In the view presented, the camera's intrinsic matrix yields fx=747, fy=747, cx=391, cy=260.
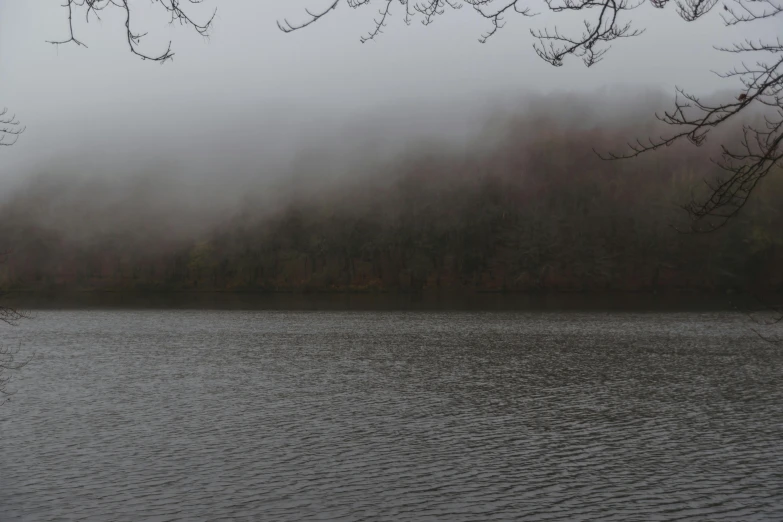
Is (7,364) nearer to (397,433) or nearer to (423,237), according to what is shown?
(397,433)

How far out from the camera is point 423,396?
107ft

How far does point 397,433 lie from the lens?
25172 mm

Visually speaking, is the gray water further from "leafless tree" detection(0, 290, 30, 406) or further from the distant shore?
the distant shore

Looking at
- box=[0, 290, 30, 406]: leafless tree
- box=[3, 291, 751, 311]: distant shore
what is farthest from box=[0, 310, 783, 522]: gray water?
box=[3, 291, 751, 311]: distant shore

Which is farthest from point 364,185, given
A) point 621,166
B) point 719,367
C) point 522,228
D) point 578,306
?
point 719,367

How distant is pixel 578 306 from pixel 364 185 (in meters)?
85.0

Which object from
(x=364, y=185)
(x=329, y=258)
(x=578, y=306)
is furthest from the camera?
(x=364, y=185)

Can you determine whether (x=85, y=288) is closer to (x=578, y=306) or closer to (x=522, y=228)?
(x=522, y=228)

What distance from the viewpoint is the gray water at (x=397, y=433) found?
1784 cm

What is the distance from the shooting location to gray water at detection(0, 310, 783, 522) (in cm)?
1784

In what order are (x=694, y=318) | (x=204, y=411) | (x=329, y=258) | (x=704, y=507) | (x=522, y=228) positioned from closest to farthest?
(x=704, y=507) → (x=204, y=411) → (x=694, y=318) → (x=522, y=228) → (x=329, y=258)

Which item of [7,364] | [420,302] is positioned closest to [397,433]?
[7,364]

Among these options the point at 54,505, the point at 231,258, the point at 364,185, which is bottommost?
the point at 54,505

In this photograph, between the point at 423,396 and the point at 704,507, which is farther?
the point at 423,396
